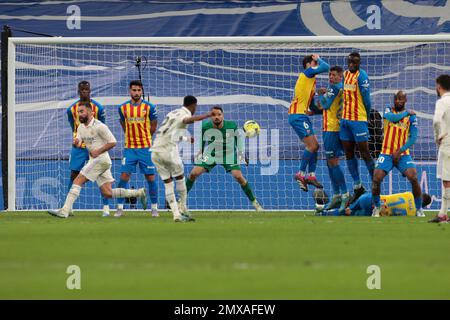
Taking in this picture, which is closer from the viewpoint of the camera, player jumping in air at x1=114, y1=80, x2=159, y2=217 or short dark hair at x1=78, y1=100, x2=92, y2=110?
short dark hair at x1=78, y1=100, x2=92, y2=110

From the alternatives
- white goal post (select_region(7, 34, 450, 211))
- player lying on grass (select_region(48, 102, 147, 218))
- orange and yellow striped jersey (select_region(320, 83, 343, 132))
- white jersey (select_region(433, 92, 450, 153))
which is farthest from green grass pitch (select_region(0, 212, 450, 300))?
white goal post (select_region(7, 34, 450, 211))

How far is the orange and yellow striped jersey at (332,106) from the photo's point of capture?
16.5 m

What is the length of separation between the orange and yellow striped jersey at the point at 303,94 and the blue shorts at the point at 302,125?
8 cm

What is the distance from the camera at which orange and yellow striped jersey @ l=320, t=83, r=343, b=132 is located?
54.1ft

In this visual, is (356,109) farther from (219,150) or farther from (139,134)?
(139,134)

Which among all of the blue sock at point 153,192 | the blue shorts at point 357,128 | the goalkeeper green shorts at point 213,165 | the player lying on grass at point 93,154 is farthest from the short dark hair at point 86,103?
the blue shorts at point 357,128

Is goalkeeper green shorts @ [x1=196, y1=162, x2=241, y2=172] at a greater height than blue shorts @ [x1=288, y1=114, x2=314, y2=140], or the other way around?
blue shorts @ [x1=288, y1=114, x2=314, y2=140]

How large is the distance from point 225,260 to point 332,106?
28.3 ft

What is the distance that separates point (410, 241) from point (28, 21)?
52.0ft

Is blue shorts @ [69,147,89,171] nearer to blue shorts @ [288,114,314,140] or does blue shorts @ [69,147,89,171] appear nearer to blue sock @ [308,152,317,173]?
blue shorts @ [288,114,314,140]

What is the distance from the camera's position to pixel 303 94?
1681 cm

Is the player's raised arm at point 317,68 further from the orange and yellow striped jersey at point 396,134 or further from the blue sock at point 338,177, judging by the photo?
the blue sock at point 338,177

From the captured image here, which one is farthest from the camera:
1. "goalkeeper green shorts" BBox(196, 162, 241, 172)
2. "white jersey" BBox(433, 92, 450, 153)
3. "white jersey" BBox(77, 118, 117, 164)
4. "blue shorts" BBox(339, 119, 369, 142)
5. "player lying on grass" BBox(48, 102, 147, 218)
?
"goalkeeper green shorts" BBox(196, 162, 241, 172)
